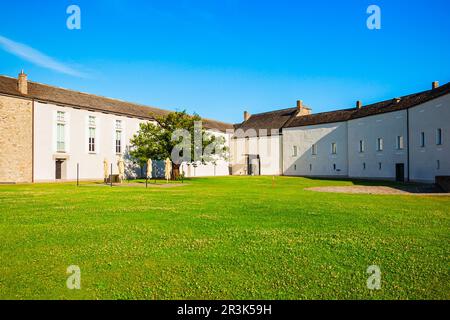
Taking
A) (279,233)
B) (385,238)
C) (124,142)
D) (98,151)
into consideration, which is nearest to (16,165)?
(98,151)

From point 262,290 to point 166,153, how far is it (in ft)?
103

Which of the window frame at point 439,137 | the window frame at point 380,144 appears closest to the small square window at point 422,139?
the window frame at point 439,137

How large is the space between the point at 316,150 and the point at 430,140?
1919 centimetres

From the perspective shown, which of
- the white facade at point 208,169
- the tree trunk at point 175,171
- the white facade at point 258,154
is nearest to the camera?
the tree trunk at point 175,171

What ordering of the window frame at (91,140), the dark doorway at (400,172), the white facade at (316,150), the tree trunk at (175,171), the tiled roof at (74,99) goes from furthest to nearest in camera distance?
1. the white facade at (316,150)
2. the window frame at (91,140)
3. the tree trunk at (175,171)
4. the dark doorway at (400,172)
5. the tiled roof at (74,99)

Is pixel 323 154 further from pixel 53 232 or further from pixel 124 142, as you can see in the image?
pixel 53 232

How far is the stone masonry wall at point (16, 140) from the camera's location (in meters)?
30.3

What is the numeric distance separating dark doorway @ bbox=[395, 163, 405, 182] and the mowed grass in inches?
1094

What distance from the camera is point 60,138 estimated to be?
114 feet

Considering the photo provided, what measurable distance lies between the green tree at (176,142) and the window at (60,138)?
780 centimetres

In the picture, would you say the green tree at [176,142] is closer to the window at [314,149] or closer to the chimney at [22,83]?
the chimney at [22,83]

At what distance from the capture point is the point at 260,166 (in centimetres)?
5606

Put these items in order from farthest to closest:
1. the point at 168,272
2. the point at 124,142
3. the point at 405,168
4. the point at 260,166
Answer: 1. the point at 260,166
2. the point at 124,142
3. the point at 405,168
4. the point at 168,272

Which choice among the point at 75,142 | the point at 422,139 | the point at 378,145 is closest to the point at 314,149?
the point at 378,145
